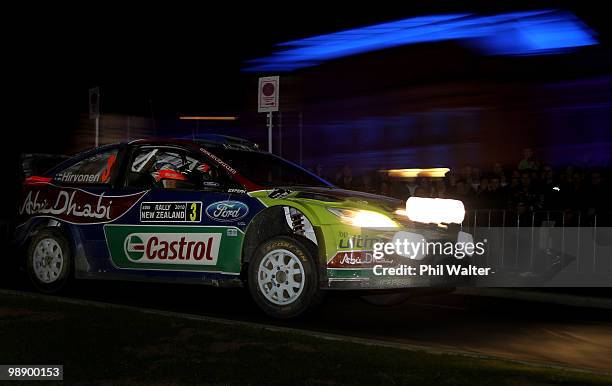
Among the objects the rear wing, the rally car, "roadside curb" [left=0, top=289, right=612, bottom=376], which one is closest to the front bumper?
the rally car

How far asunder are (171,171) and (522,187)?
652 cm

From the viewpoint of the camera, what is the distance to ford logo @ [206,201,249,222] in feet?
28.3

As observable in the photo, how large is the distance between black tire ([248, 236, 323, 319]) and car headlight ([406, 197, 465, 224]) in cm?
100

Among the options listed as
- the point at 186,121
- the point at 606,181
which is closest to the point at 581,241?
the point at 606,181

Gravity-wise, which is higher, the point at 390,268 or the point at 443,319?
the point at 390,268

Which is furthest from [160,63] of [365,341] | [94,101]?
[365,341]

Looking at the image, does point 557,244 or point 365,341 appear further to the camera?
point 557,244

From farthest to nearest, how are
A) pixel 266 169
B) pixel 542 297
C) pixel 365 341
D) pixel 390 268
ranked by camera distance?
pixel 542 297 → pixel 266 169 → pixel 390 268 → pixel 365 341

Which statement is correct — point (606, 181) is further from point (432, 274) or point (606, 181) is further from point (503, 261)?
point (432, 274)

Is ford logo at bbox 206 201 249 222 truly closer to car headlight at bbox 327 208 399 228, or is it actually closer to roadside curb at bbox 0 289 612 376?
car headlight at bbox 327 208 399 228

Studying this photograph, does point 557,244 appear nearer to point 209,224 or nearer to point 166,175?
point 209,224

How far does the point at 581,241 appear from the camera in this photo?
1293cm

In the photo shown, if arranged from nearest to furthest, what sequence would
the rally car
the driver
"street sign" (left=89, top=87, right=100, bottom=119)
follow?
the rally car → the driver → "street sign" (left=89, top=87, right=100, bottom=119)

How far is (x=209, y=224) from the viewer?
8805 millimetres
